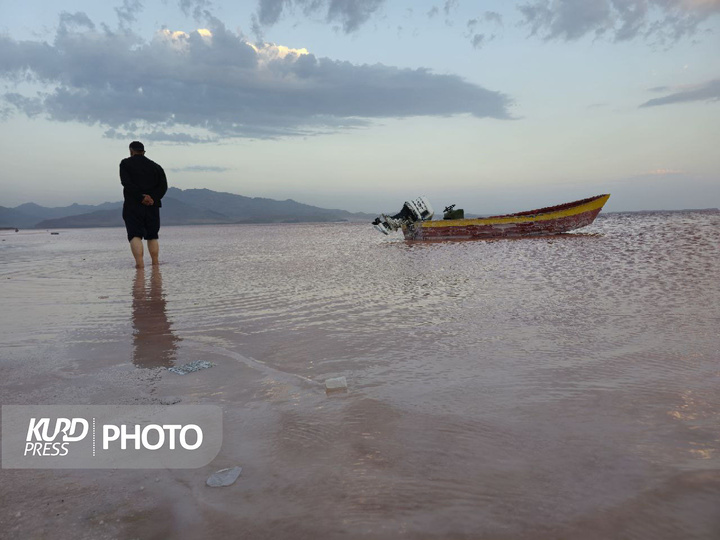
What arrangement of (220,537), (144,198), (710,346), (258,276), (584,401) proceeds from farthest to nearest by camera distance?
(144,198)
(258,276)
(710,346)
(584,401)
(220,537)

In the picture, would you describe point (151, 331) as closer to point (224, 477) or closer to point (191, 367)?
point (191, 367)

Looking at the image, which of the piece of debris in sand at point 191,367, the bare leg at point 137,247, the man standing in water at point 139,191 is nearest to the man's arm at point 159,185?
the man standing in water at point 139,191

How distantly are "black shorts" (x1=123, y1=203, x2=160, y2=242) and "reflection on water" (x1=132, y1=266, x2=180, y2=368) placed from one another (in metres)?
3.02

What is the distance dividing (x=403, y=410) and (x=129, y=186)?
→ 9211 millimetres

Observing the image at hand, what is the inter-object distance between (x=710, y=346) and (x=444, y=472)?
2840mm

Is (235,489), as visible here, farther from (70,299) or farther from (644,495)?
(70,299)

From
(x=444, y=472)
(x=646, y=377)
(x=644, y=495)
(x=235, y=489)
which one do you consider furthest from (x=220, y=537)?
(x=646, y=377)

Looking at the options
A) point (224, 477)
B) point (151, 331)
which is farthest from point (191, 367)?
point (224, 477)

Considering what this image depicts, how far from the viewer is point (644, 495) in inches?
66.6

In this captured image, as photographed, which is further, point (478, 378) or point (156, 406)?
point (478, 378)

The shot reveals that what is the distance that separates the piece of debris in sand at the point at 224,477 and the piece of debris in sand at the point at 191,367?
4.76ft

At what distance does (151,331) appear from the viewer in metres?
4.59

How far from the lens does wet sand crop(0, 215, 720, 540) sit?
1.63 meters

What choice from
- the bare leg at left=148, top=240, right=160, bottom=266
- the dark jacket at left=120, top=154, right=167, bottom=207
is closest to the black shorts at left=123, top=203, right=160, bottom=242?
the dark jacket at left=120, top=154, right=167, bottom=207
